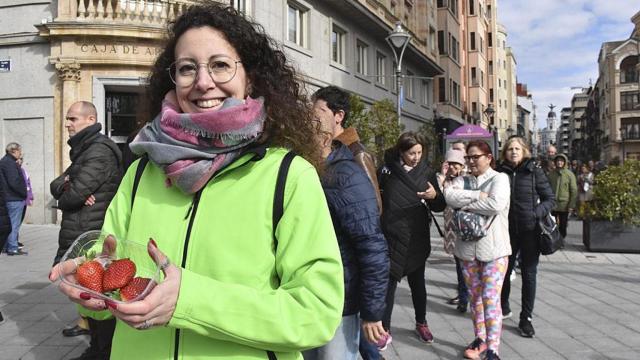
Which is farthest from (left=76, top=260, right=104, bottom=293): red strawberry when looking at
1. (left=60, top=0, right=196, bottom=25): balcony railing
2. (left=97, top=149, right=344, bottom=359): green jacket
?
(left=60, top=0, right=196, bottom=25): balcony railing

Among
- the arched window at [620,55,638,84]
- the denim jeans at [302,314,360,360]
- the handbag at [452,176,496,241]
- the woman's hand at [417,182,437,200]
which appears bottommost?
the denim jeans at [302,314,360,360]

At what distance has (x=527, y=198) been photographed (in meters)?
5.40

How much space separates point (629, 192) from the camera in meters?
10.4

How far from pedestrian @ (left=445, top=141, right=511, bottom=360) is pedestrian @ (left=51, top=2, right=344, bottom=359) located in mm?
3300

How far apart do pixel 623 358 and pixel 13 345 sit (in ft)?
18.4

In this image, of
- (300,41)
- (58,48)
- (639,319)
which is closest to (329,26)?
(300,41)

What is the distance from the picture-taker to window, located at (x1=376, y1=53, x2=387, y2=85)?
82.4 feet

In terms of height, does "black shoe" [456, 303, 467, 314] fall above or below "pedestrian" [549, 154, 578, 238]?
below

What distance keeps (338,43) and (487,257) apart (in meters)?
18.2

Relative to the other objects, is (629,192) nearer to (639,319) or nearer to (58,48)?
(639,319)

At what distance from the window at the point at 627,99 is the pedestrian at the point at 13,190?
3137 inches

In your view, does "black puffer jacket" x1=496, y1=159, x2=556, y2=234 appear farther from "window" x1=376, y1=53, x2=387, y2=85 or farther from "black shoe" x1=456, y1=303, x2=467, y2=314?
"window" x1=376, y1=53, x2=387, y2=85

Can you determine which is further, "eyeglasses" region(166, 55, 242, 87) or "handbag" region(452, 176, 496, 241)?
"handbag" region(452, 176, 496, 241)

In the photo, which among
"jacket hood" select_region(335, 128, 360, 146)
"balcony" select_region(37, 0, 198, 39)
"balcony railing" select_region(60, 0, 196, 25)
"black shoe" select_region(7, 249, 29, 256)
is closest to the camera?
"jacket hood" select_region(335, 128, 360, 146)
